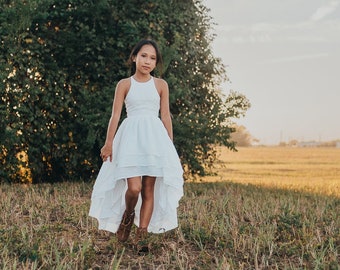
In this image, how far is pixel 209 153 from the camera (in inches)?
534

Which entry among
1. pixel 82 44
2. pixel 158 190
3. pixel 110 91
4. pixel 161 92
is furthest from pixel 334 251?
pixel 82 44

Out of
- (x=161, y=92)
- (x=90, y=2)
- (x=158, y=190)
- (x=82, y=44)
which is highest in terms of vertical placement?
(x=90, y=2)

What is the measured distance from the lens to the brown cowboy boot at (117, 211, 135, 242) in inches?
228

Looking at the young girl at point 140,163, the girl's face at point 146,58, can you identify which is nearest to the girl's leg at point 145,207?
the young girl at point 140,163

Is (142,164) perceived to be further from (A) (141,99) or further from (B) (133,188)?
(A) (141,99)

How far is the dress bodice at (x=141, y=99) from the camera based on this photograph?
222 inches

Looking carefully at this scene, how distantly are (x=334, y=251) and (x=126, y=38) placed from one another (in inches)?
295

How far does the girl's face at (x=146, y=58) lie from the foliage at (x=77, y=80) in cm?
550

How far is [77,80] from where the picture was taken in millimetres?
12031

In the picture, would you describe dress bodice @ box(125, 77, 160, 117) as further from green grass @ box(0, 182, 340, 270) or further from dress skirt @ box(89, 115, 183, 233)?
green grass @ box(0, 182, 340, 270)

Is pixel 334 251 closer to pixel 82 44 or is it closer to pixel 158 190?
pixel 158 190

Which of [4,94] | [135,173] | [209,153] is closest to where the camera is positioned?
[135,173]

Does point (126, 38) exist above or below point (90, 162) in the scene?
above

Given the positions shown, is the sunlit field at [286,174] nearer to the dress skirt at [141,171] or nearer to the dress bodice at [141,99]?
the dress skirt at [141,171]
